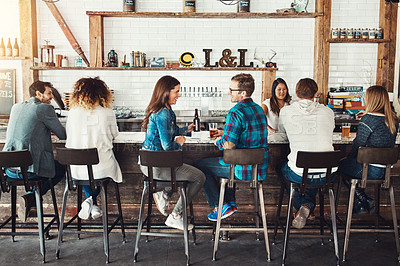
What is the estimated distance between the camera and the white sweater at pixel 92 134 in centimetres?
307

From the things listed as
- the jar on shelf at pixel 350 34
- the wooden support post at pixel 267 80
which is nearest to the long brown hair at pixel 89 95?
the wooden support post at pixel 267 80

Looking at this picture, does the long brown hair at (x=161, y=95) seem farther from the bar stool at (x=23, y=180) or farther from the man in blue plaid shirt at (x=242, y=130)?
the bar stool at (x=23, y=180)

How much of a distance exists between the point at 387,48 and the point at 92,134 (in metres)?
5.27

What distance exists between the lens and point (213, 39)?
6406 mm

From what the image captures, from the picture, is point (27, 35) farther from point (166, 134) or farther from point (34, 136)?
point (166, 134)

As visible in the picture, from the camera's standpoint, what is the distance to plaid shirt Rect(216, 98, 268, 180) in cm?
298

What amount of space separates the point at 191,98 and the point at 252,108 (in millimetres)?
3541

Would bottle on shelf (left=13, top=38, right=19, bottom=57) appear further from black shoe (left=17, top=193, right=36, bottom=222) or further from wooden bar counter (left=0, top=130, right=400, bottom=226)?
black shoe (left=17, top=193, right=36, bottom=222)

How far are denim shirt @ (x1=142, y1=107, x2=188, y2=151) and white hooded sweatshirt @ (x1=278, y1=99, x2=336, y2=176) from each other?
0.95m

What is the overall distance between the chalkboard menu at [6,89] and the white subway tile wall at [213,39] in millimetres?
540

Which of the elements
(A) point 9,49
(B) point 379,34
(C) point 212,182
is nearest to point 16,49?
(A) point 9,49

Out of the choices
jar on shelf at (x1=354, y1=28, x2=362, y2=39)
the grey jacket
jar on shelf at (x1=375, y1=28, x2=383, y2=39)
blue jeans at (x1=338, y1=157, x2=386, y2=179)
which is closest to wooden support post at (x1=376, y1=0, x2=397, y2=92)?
jar on shelf at (x1=375, y1=28, x2=383, y2=39)

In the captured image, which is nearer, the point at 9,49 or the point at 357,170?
the point at 357,170

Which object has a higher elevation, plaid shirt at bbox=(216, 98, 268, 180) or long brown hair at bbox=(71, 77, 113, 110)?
long brown hair at bbox=(71, 77, 113, 110)
